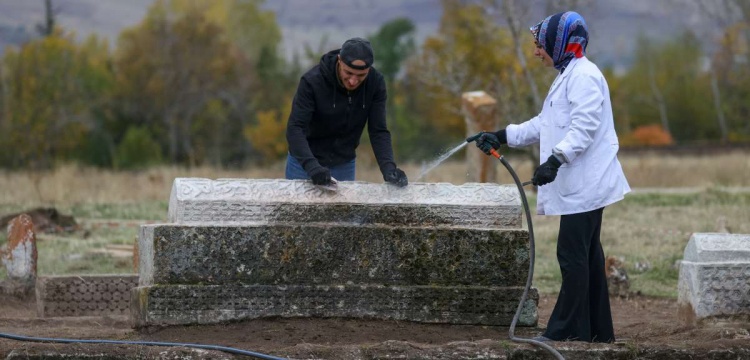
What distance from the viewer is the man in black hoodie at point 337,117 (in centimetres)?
790

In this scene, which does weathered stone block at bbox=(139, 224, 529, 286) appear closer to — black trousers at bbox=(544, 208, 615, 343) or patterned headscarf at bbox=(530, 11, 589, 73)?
black trousers at bbox=(544, 208, 615, 343)

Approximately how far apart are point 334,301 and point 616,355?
5.93 ft

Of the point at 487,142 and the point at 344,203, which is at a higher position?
the point at 487,142

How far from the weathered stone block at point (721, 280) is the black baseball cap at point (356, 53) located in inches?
101

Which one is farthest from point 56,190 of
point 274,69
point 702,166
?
point 274,69

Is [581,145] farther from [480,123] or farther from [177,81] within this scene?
[177,81]

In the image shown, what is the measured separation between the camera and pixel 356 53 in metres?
7.82

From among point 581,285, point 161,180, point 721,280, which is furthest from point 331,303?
point 161,180

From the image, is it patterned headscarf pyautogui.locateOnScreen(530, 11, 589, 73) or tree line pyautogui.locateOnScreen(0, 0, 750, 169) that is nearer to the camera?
patterned headscarf pyautogui.locateOnScreen(530, 11, 589, 73)

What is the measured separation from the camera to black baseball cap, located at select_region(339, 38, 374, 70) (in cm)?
782

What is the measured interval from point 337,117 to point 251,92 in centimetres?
4779

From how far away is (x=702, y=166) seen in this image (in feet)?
87.0

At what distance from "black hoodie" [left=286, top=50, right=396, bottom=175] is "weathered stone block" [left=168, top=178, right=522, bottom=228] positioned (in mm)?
208

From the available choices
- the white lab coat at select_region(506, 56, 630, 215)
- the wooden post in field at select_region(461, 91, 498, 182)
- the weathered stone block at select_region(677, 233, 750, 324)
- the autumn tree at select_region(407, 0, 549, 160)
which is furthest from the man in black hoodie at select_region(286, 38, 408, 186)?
the autumn tree at select_region(407, 0, 549, 160)
